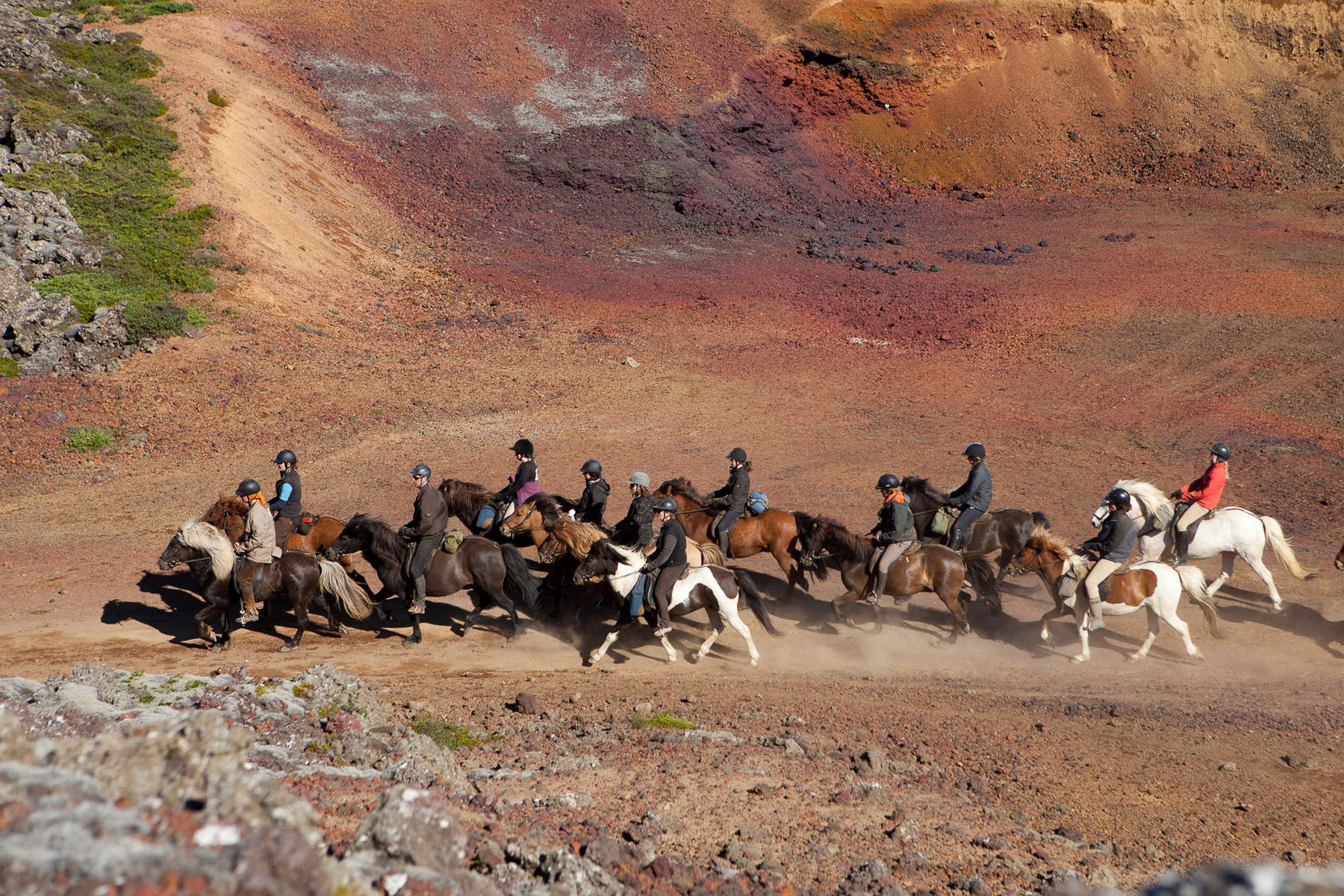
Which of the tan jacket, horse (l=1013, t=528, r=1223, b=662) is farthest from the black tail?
the tan jacket

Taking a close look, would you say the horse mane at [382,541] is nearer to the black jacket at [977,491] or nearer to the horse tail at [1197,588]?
the black jacket at [977,491]

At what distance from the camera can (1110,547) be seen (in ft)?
39.0

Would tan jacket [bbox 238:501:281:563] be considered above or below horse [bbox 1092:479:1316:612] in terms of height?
below

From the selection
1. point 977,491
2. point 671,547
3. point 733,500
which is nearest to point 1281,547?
point 977,491

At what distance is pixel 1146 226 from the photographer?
114 ft

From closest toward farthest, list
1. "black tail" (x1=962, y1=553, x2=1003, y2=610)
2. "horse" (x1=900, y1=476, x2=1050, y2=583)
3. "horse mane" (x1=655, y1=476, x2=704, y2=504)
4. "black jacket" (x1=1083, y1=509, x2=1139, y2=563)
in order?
"black jacket" (x1=1083, y1=509, x2=1139, y2=563) < "black tail" (x1=962, y1=553, x2=1003, y2=610) < "horse" (x1=900, y1=476, x2=1050, y2=583) < "horse mane" (x1=655, y1=476, x2=704, y2=504)

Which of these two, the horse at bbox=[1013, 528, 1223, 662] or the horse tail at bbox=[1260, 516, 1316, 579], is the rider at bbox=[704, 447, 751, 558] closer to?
the horse at bbox=[1013, 528, 1223, 662]

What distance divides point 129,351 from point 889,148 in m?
33.9

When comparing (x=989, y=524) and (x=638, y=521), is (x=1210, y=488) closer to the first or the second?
(x=989, y=524)

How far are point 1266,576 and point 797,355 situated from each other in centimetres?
1409

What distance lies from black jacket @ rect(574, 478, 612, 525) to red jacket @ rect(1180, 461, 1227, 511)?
28.3 ft

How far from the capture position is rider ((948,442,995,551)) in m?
13.1

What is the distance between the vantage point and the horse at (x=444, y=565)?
40.2 feet

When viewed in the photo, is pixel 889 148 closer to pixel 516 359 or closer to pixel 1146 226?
pixel 1146 226
